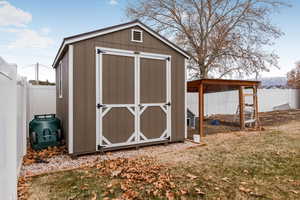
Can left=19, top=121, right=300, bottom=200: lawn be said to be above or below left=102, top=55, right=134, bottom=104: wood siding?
below

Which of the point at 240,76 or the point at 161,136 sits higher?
the point at 240,76

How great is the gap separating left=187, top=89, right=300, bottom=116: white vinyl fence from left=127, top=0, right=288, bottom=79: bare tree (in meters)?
1.56

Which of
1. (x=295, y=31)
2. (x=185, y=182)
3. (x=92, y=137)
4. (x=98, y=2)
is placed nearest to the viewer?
(x=185, y=182)

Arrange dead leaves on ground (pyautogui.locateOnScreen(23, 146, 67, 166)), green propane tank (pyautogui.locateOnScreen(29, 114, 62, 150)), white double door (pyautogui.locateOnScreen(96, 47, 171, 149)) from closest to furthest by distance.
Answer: dead leaves on ground (pyautogui.locateOnScreen(23, 146, 67, 166)) < white double door (pyautogui.locateOnScreen(96, 47, 171, 149)) < green propane tank (pyautogui.locateOnScreen(29, 114, 62, 150))

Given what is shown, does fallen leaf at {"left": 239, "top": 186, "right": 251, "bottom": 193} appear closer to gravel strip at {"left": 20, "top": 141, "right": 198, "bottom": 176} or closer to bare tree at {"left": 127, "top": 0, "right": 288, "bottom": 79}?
gravel strip at {"left": 20, "top": 141, "right": 198, "bottom": 176}

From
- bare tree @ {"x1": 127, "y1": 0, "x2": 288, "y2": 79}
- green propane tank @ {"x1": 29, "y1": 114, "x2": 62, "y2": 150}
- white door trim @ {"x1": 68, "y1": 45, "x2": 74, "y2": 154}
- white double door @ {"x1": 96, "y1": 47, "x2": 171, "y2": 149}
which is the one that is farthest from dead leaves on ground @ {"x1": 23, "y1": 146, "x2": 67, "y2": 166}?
bare tree @ {"x1": 127, "y1": 0, "x2": 288, "y2": 79}

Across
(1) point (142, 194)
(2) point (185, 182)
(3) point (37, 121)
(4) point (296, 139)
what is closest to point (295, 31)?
(4) point (296, 139)

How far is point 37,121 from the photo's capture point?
457 centimetres

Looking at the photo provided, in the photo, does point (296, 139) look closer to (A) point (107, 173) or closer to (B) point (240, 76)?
(A) point (107, 173)

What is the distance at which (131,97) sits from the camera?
4.60m

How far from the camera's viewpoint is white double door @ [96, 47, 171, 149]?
4293 mm

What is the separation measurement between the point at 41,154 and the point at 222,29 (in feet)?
37.4

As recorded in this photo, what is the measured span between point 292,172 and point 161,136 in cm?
293

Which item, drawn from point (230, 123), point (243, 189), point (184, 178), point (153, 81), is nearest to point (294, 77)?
point (230, 123)
